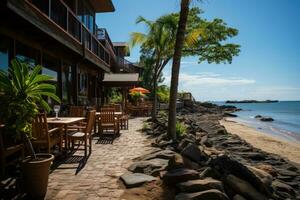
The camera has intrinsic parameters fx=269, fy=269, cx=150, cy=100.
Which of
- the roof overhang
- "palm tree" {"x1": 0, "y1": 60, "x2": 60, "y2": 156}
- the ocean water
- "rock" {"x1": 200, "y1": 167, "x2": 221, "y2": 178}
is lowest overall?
the ocean water

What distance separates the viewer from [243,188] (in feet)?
15.8

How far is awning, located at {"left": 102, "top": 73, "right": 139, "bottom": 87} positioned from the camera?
18797 mm

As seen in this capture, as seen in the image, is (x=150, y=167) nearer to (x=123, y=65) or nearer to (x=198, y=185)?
(x=198, y=185)

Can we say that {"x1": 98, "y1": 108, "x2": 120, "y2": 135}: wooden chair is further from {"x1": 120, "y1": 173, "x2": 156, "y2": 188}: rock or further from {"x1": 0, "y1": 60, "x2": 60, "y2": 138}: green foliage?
{"x1": 0, "y1": 60, "x2": 60, "y2": 138}: green foliage

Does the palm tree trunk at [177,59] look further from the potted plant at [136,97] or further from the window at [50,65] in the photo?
the potted plant at [136,97]

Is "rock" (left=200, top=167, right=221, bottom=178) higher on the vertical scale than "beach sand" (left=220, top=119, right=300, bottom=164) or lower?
higher

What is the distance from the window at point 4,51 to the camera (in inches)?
275

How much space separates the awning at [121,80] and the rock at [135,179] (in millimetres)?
13697

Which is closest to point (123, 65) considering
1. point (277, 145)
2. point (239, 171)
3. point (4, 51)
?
point (277, 145)

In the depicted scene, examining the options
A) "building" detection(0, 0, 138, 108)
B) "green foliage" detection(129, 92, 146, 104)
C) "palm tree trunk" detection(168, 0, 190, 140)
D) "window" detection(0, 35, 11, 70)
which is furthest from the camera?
"green foliage" detection(129, 92, 146, 104)

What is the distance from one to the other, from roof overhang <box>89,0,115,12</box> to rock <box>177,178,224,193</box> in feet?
45.9

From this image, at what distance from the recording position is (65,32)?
29.4 ft

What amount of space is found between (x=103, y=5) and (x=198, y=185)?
48.6 feet

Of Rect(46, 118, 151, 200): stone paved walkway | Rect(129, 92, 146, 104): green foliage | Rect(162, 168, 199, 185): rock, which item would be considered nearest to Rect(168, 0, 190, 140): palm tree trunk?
Rect(46, 118, 151, 200): stone paved walkway
